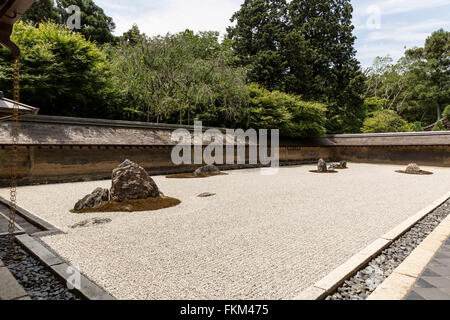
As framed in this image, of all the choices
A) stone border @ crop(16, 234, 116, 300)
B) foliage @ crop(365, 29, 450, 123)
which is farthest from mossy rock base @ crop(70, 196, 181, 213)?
foliage @ crop(365, 29, 450, 123)

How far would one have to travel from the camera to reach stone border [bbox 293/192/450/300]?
2326 mm

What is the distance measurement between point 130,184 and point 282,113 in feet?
49.8

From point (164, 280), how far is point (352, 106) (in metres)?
29.3

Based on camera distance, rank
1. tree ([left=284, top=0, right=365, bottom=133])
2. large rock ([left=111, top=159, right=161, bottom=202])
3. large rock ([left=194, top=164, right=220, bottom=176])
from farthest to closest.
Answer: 1. tree ([left=284, top=0, right=365, bottom=133])
2. large rock ([left=194, top=164, right=220, bottom=176])
3. large rock ([left=111, top=159, right=161, bottom=202])

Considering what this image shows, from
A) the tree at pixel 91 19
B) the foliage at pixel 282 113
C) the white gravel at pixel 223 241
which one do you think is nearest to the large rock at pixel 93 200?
the white gravel at pixel 223 241

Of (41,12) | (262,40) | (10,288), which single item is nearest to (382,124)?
(262,40)

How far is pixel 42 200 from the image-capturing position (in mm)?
6367

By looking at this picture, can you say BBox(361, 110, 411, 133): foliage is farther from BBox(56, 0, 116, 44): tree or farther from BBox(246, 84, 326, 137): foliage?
BBox(56, 0, 116, 44): tree

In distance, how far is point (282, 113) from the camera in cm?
1891

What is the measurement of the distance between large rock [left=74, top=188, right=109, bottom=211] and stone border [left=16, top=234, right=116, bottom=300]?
1764mm

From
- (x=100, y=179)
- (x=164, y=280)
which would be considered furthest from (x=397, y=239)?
(x=100, y=179)

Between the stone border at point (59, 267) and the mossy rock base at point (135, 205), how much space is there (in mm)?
1747

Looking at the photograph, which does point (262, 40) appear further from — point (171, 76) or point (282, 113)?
point (171, 76)

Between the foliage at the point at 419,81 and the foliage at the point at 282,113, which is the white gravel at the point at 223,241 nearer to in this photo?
the foliage at the point at 282,113
